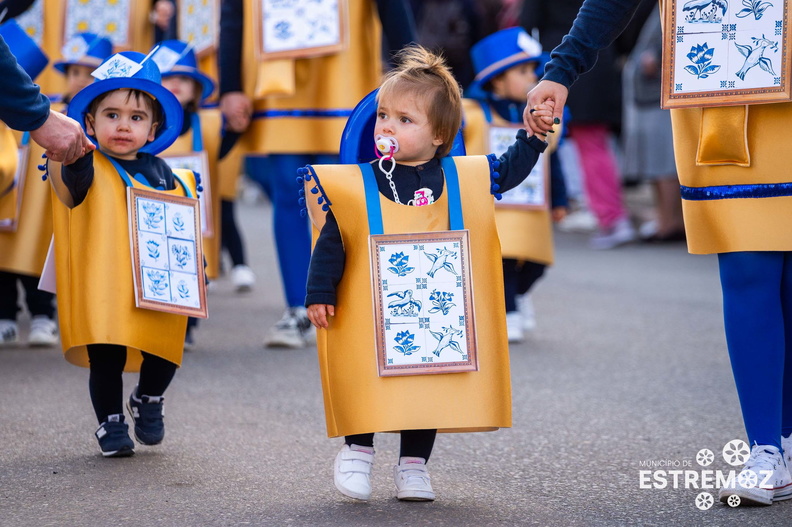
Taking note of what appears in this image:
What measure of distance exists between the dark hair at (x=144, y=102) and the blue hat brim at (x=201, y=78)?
1.75 metres

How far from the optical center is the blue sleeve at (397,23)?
546 centimetres

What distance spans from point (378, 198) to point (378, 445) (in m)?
1.09

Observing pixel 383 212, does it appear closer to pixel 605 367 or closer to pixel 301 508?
pixel 301 508

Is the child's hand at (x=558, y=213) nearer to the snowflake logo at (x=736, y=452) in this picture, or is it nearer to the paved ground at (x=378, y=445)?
the paved ground at (x=378, y=445)

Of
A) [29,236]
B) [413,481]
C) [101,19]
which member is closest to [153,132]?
[413,481]

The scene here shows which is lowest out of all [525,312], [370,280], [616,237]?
[616,237]

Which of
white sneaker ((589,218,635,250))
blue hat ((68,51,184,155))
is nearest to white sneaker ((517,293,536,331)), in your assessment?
blue hat ((68,51,184,155))

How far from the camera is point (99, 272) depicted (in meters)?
3.60

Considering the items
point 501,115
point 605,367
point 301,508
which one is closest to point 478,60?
point 501,115

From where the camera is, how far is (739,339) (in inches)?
132

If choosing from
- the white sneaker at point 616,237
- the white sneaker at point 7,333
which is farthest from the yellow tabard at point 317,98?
the white sneaker at point 616,237

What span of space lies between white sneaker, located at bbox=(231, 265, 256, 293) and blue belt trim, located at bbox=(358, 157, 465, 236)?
4250 mm

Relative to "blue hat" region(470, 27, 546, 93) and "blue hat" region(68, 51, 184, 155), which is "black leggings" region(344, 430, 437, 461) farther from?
"blue hat" region(470, 27, 546, 93)

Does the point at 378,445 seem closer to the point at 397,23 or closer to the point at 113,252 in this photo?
the point at 113,252
